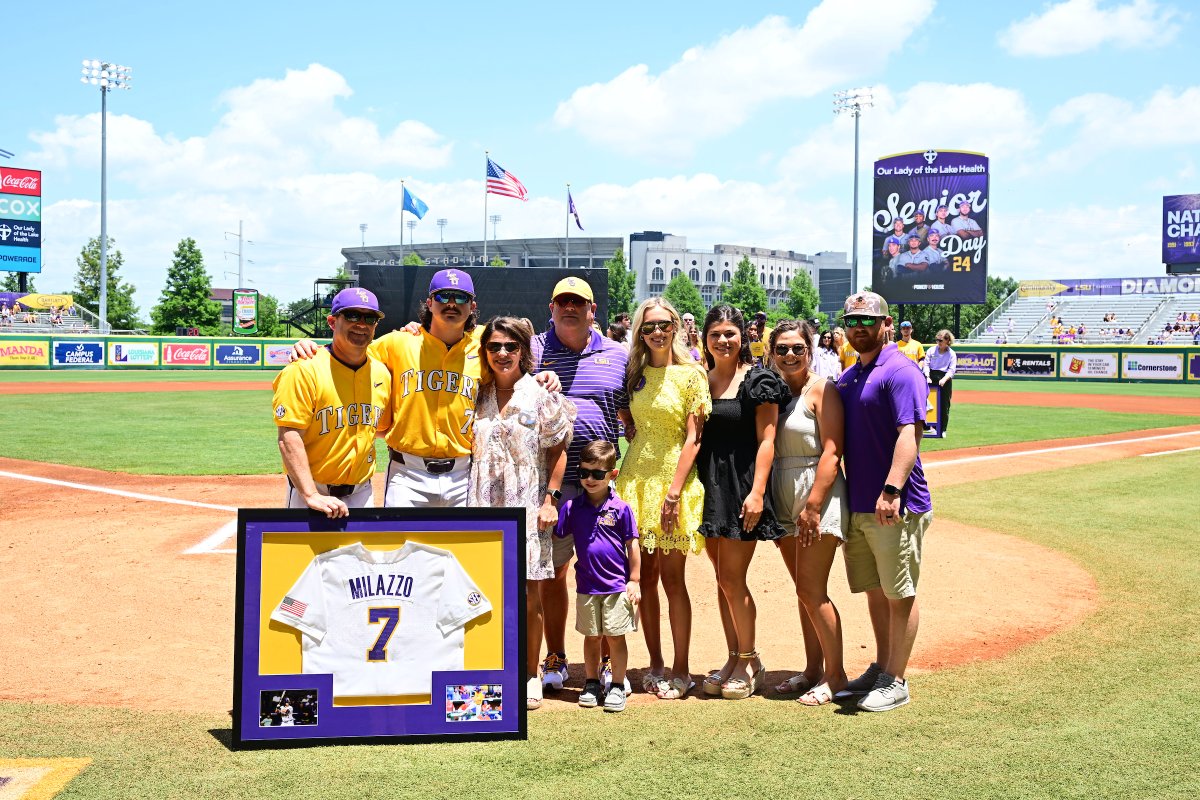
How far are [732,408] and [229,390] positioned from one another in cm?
3072

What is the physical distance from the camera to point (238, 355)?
164ft

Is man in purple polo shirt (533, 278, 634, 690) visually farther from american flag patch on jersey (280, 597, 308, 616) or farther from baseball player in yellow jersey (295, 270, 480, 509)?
american flag patch on jersey (280, 597, 308, 616)

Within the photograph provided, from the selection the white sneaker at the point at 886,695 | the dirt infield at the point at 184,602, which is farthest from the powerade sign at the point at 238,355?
the white sneaker at the point at 886,695

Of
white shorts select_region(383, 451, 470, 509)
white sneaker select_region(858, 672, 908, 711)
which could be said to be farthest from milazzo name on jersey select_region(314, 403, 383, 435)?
white sneaker select_region(858, 672, 908, 711)

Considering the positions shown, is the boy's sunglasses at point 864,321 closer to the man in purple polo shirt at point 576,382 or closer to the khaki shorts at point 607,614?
the man in purple polo shirt at point 576,382

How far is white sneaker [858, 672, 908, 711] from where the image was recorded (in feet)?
15.9

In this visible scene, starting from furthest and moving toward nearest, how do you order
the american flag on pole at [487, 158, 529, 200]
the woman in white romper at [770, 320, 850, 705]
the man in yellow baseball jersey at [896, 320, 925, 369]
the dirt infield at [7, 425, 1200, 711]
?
the american flag on pole at [487, 158, 529, 200] < the man in yellow baseball jersey at [896, 320, 925, 369] < the dirt infield at [7, 425, 1200, 711] < the woman in white romper at [770, 320, 850, 705]

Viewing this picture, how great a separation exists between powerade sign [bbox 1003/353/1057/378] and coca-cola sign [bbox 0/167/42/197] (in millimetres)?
52044

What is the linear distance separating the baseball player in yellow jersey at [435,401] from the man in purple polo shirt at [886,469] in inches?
76.0

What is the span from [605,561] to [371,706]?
1.30 m

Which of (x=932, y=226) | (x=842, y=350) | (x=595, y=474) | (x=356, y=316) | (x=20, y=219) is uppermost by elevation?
(x=20, y=219)

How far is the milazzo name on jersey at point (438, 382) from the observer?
496 cm

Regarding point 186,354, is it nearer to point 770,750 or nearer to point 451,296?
point 451,296

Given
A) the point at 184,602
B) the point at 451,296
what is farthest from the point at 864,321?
the point at 184,602
